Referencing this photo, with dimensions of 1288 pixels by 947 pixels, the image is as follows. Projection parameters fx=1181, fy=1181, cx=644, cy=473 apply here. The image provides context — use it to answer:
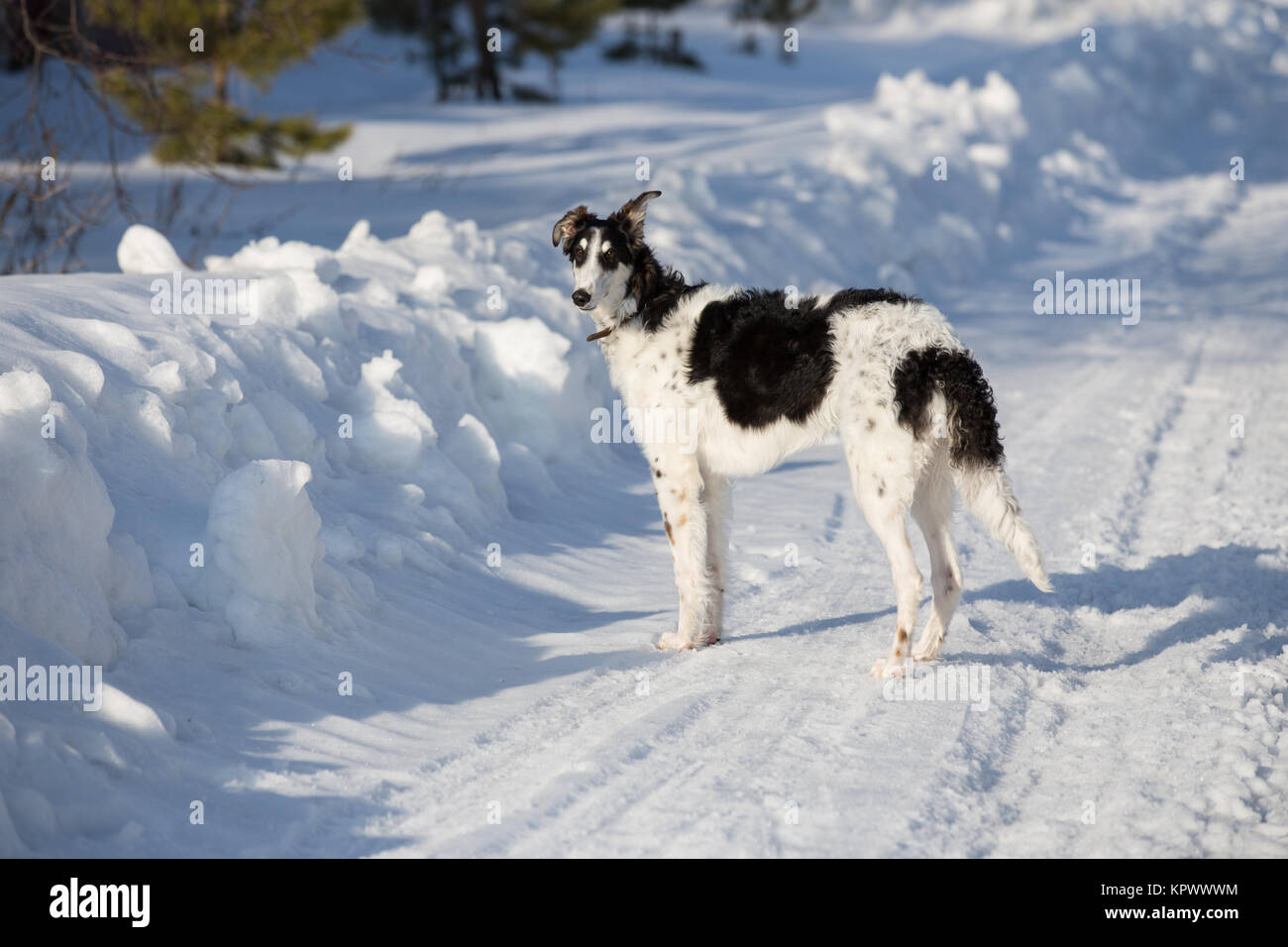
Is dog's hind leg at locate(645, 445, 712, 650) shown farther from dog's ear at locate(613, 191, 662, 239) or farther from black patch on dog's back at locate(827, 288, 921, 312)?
dog's ear at locate(613, 191, 662, 239)

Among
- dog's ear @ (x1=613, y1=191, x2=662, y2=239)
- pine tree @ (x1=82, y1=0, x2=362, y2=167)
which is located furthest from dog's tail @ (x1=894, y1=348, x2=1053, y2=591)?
pine tree @ (x1=82, y1=0, x2=362, y2=167)

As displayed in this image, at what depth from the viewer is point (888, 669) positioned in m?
5.36

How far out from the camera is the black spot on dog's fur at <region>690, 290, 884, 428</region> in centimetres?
Answer: 564

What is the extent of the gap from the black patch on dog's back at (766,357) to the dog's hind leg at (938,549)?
0.68 m

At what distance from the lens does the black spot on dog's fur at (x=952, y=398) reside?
5359 millimetres

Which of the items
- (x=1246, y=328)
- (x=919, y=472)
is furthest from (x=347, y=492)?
(x=1246, y=328)

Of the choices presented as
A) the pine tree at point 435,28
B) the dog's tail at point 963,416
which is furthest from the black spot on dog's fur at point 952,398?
the pine tree at point 435,28

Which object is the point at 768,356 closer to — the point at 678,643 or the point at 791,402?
the point at 791,402

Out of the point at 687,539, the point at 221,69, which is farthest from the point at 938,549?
the point at 221,69

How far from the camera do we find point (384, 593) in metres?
5.98

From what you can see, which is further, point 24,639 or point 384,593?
point 384,593

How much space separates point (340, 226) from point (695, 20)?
40.1 metres

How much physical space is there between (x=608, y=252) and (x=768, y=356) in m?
1.04
